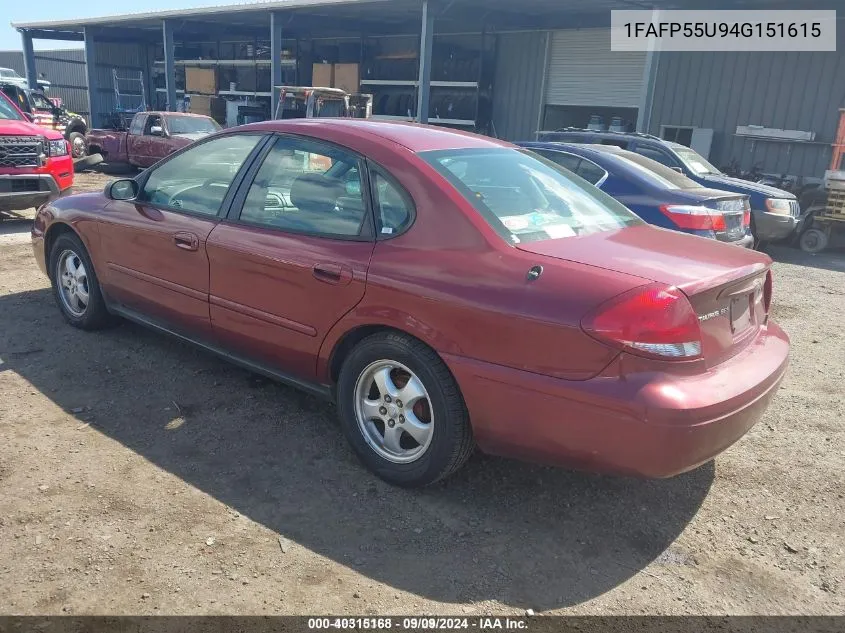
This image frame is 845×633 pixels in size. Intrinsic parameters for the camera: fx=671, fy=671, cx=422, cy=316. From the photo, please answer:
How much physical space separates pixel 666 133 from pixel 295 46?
47.2 ft

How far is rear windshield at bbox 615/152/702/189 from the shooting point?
7254 millimetres

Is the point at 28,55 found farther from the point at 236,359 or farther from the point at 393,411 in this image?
the point at 393,411

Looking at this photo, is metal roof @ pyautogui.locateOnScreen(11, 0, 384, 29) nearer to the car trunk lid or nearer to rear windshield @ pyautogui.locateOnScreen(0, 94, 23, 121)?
rear windshield @ pyautogui.locateOnScreen(0, 94, 23, 121)

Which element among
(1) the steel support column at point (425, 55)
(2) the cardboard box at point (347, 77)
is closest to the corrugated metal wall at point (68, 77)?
(2) the cardboard box at point (347, 77)

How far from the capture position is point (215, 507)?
2918 millimetres

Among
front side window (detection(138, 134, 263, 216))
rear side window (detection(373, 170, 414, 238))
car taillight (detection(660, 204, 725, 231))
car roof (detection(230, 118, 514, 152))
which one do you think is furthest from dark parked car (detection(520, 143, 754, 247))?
rear side window (detection(373, 170, 414, 238))

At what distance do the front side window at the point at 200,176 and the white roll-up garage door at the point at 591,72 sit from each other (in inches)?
607

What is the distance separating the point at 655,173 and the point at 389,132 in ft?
16.2

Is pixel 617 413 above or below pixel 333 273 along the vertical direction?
below

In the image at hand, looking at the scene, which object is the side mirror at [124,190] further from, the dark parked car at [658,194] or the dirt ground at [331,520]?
the dark parked car at [658,194]

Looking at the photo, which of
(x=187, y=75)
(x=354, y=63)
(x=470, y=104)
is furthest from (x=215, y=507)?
(x=187, y=75)

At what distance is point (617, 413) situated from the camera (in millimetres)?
2469

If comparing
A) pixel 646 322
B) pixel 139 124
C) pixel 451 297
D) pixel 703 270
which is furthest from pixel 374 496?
pixel 139 124

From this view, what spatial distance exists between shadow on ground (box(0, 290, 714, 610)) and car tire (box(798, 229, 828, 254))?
957 centimetres
